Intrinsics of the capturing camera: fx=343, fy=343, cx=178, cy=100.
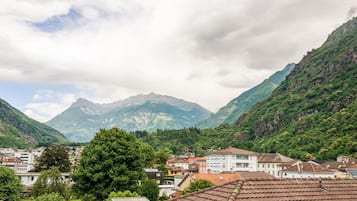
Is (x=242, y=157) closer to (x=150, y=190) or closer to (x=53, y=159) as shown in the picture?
(x=53, y=159)

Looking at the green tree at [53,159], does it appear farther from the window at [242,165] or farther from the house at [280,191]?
the house at [280,191]

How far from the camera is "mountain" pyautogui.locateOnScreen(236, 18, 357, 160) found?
329 ft

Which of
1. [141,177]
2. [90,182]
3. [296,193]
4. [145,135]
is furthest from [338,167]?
[145,135]

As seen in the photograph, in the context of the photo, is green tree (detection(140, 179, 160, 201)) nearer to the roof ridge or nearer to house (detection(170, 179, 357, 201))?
house (detection(170, 179, 357, 201))

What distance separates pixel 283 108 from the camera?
153875 millimetres

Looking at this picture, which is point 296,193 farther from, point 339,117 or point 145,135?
point 145,135

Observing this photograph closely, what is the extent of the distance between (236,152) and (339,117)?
175ft

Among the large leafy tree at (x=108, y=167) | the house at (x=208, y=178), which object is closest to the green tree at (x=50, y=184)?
the large leafy tree at (x=108, y=167)

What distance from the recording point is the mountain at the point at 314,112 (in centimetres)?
10025

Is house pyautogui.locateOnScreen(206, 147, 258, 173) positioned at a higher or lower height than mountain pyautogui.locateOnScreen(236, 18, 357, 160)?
lower

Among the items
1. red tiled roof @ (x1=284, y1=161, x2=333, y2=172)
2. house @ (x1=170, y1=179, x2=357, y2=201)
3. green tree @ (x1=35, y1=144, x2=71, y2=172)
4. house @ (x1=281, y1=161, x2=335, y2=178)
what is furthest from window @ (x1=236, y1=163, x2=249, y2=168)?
house @ (x1=170, y1=179, x2=357, y2=201)

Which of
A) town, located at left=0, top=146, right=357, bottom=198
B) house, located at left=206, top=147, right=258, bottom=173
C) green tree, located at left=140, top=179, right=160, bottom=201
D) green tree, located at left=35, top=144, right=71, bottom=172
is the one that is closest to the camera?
green tree, located at left=140, top=179, right=160, bottom=201

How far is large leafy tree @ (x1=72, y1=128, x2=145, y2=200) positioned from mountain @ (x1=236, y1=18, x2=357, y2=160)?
71408 millimetres

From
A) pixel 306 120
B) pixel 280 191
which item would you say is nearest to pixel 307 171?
pixel 280 191
